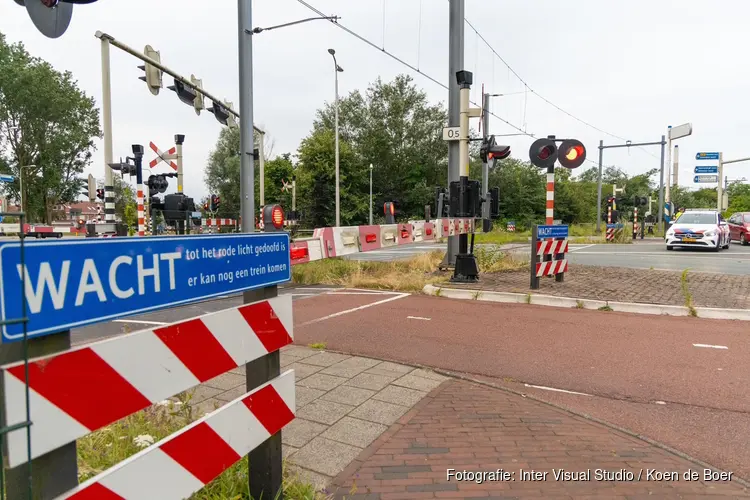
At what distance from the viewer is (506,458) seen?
10.0 feet

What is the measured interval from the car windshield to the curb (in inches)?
605

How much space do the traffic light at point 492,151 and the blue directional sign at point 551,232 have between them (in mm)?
1607

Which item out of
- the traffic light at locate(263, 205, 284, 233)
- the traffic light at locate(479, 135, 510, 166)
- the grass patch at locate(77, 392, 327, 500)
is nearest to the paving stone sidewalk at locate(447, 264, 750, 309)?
the traffic light at locate(479, 135, 510, 166)

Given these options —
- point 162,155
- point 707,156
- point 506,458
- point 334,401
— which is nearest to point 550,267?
point 334,401

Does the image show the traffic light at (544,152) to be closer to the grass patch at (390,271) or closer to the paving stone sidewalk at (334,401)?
the grass patch at (390,271)

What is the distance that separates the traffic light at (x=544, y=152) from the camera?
9.53 meters

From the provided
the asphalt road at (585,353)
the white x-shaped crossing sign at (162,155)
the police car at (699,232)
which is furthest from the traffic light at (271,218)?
the police car at (699,232)

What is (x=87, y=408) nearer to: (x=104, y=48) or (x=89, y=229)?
(x=104, y=48)

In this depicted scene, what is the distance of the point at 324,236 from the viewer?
4.04 meters

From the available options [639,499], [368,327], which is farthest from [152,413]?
[368,327]

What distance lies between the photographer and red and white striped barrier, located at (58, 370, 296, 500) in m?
1.48

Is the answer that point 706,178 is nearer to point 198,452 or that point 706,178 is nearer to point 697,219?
point 697,219

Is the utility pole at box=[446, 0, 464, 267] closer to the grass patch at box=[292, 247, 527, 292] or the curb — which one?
the grass patch at box=[292, 247, 527, 292]

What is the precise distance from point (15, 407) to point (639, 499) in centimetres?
290
